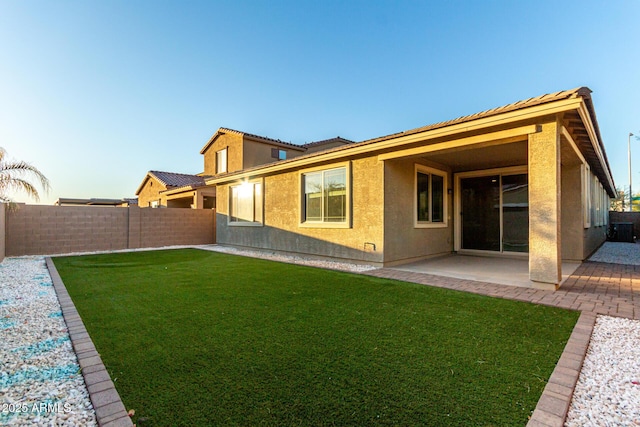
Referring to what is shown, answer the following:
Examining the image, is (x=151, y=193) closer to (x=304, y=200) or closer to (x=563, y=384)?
(x=304, y=200)

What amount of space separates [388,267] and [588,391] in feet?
17.4

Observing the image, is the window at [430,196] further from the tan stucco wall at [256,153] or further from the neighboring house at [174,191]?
the neighboring house at [174,191]

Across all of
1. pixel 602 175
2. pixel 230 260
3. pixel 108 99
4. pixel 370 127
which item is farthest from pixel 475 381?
pixel 370 127

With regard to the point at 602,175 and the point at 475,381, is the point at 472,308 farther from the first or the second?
the point at 602,175

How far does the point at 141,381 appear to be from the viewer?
7.68 ft

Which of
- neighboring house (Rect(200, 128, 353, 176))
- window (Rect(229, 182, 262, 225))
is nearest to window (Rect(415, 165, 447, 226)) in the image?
window (Rect(229, 182, 262, 225))

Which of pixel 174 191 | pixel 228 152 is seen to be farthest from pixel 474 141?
pixel 174 191

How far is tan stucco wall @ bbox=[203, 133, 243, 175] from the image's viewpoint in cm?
1758

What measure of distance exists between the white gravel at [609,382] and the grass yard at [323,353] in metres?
0.23

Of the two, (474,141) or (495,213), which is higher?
(474,141)

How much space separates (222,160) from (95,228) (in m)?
8.71

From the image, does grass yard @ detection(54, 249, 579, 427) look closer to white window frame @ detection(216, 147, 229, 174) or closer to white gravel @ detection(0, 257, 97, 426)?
white gravel @ detection(0, 257, 97, 426)

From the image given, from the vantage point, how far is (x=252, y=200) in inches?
464

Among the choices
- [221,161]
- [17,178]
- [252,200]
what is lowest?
[252,200]
